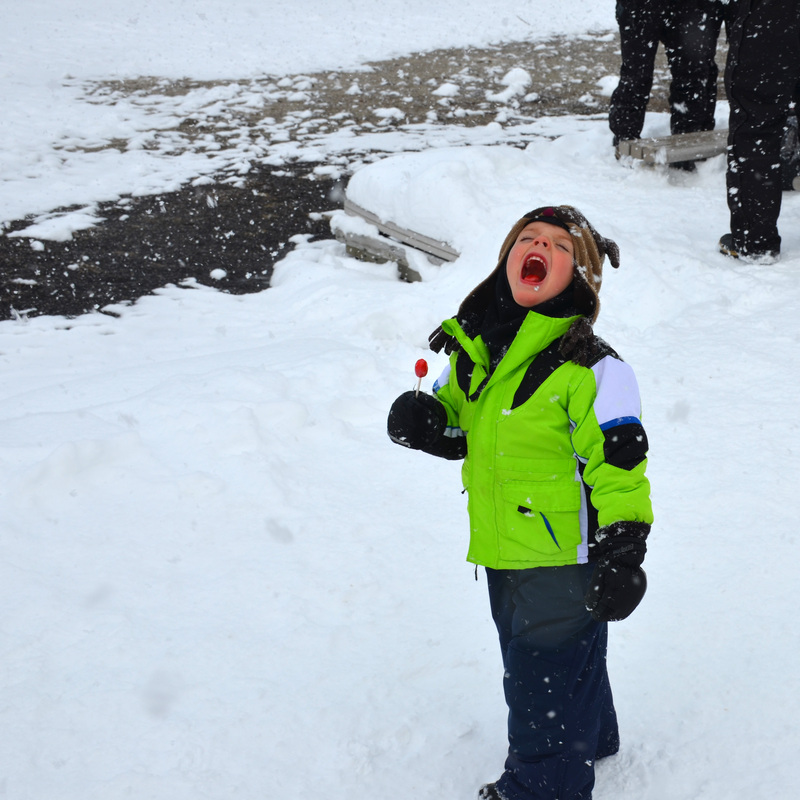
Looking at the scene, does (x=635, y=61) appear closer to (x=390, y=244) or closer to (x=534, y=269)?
(x=390, y=244)

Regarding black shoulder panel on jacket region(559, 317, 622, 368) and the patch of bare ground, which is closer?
black shoulder panel on jacket region(559, 317, 622, 368)

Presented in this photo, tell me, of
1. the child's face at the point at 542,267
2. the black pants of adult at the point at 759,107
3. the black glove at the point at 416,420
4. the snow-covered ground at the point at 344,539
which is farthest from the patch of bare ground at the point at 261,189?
Answer: the child's face at the point at 542,267

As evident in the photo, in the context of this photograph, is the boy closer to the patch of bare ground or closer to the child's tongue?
the child's tongue

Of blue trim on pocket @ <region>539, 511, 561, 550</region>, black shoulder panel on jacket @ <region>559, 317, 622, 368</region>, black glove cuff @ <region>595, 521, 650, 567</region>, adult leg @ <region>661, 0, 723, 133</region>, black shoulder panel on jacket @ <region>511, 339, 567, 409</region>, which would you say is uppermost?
adult leg @ <region>661, 0, 723, 133</region>

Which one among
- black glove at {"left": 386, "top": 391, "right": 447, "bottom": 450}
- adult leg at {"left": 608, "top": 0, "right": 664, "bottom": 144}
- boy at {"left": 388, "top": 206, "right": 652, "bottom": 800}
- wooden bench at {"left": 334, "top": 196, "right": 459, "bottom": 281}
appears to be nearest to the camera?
boy at {"left": 388, "top": 206, "right": 652, "bottom": 800}

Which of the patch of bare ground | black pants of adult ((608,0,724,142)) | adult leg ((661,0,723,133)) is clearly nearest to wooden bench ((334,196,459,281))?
the patch of bare ground

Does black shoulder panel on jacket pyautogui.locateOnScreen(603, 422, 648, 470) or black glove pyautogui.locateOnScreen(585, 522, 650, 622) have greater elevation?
black shoulder panel on jacket pyautogui.locateOnScreen(603, 422, 648, 470)

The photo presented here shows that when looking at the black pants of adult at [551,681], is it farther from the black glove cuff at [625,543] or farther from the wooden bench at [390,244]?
the wooden bench at [390,244]

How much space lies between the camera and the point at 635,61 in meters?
5.86

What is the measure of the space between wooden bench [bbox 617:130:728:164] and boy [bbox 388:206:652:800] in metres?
4.05

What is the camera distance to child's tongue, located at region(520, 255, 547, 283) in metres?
1.79

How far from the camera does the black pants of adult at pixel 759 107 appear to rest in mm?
3955

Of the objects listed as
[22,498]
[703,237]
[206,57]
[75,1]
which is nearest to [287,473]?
[22,498]

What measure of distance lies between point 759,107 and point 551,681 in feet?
11.6
